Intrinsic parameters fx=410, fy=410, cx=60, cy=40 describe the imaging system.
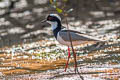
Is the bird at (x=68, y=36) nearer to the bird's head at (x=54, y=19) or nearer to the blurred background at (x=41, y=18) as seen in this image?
the bird's head at (x=54, y=19)

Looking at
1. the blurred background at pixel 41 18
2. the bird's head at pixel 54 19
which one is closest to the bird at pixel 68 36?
the bird's head at pixel 54 19

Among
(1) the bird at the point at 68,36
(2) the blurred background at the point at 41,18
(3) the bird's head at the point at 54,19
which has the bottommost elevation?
(2) the blurred background at the point at 41,18

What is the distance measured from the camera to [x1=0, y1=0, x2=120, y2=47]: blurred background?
14123mm

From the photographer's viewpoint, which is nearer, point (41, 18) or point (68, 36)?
point (68, 36)

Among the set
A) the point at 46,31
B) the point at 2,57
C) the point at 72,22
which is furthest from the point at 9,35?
the point at 2,57

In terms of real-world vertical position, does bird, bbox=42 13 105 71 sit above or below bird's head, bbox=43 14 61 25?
below

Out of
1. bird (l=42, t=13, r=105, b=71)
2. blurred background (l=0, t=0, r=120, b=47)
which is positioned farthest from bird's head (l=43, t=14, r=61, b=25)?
blurred background (l=0, t=0, r=120, b=47)

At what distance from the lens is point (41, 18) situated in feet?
53.5

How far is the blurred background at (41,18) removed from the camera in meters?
14.1

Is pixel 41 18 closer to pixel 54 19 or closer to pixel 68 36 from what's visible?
pixel 54 19

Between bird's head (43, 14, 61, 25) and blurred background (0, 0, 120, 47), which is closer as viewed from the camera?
bird's head (43, 14, 61, 25)

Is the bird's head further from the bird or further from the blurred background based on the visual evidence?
the blurred background

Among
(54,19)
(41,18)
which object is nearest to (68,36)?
(54,19)

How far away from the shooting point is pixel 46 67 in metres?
9.16
